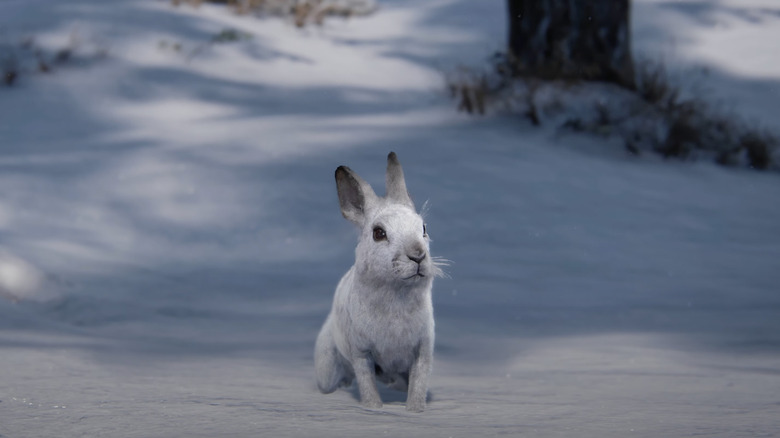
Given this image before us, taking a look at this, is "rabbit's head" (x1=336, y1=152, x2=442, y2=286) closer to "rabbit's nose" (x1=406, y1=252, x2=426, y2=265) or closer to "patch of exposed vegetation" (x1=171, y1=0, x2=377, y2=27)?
"rabbit's nose" (x1=406, y1=252, x2=426, y2=265)

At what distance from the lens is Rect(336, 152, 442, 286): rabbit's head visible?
10.5 feet

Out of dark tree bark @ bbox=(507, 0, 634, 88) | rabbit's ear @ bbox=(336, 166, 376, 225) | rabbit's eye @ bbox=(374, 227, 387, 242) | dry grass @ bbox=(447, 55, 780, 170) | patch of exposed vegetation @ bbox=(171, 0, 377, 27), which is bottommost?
rabbit's eye @ bbox=(374, 227, 387, 242)

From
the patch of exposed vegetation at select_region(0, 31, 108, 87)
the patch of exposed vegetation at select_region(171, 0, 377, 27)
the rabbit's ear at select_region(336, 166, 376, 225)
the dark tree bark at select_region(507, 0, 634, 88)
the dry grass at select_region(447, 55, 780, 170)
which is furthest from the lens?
the patch of exposed vegetation at select_region(171, 0, 377, 27)

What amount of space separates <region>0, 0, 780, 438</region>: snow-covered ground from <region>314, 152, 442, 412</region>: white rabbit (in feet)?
0.60

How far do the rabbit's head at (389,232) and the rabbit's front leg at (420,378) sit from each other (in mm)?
301

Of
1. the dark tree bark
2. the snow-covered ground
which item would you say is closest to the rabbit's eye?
the snow-covered ground

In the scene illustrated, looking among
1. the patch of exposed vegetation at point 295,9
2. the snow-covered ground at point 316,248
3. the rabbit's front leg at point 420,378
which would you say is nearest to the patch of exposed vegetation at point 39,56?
the snow-covered ground at point 316,248

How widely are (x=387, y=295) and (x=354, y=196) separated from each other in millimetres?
417

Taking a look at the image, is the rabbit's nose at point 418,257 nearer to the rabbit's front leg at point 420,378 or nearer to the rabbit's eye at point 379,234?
the rabbit's eye at point 379,234

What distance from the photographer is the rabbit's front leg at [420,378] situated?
336 cm

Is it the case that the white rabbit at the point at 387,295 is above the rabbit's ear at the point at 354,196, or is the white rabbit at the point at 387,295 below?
below

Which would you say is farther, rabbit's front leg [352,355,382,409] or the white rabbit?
rabbit's front leg [352,355,382,409]

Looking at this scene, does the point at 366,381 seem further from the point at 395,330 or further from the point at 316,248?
the point at 316,248

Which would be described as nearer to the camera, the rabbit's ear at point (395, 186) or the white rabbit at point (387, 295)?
the white rabbit at point (387, 295)
